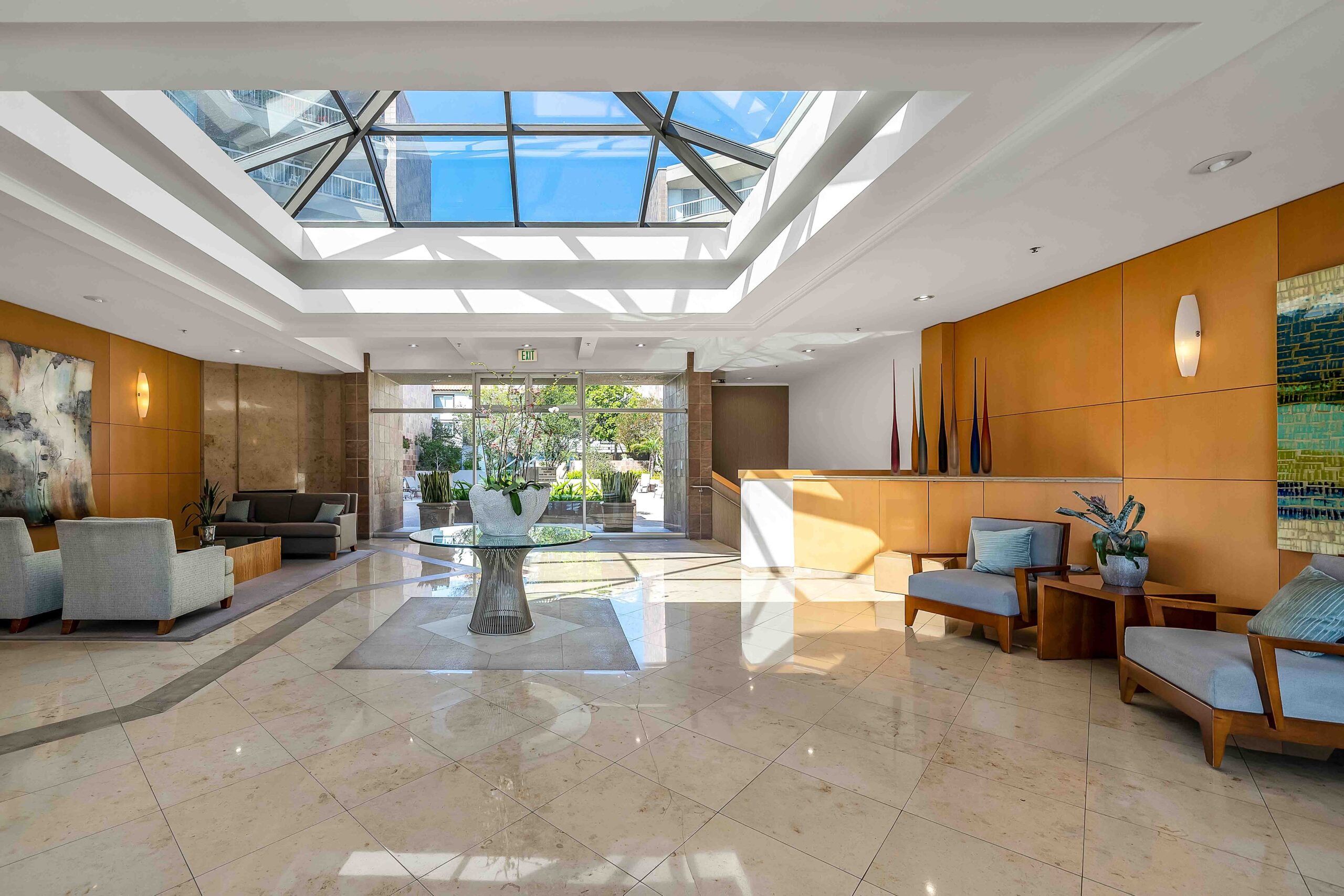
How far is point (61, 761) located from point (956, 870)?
3742mm

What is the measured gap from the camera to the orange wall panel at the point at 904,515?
21.2 feet

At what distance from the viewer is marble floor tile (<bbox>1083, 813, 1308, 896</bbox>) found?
1927 millimetres

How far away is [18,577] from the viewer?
4.66 m

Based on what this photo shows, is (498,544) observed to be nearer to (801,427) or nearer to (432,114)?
(432,114)

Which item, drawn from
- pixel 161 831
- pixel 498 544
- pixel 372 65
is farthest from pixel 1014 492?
pixel 161 831

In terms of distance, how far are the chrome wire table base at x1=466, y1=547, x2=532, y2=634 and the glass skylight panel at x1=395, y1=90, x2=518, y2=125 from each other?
13.1 ft

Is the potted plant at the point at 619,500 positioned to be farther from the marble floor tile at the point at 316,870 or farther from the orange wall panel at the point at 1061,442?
the marble floor tile at the point at 316,870

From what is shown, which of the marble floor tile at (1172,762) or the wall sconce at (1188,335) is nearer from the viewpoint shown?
the marble floor tile at (1172,762)

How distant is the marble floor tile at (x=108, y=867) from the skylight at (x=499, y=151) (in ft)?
15.0

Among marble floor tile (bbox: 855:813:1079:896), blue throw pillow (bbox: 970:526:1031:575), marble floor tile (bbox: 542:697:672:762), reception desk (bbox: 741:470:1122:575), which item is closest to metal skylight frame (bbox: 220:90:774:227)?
reception desk (bbox: 741:470:1122:575)

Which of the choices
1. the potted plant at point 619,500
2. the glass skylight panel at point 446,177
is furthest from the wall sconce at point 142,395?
the potted plant at point 619,500

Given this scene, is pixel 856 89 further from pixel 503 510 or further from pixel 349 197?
pixel 349 197

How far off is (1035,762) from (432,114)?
260 inches

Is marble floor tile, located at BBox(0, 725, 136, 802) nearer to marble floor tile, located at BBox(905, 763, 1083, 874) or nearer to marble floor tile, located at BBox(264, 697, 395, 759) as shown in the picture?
marble floor tile, located at BBox(264, 697, 395, 759)
